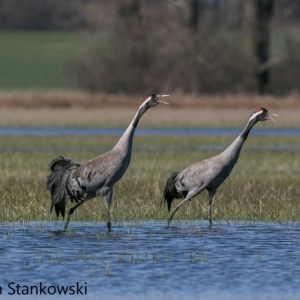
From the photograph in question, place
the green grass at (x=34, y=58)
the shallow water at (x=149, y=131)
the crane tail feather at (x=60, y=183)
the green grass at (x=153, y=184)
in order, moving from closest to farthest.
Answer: the crane tail feather at (x=60, y=183) < the green grass at (x=153, y=184) < the shallow water at (x=149, y=131) < the green grass at (x=34, y=58)

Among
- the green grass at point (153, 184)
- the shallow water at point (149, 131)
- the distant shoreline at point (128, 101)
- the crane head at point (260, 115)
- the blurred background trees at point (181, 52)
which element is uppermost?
the blurred background trees at point (181, 52)

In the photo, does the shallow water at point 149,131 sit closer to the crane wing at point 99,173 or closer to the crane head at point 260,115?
the crane head at point 260,115

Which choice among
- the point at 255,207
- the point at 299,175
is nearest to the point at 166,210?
the point at 255,207

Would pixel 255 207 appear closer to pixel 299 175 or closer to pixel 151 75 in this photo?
pixel 299 175

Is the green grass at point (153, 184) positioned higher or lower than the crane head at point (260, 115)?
lower

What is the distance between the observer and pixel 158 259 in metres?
12.7

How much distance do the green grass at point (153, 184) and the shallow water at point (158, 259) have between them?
695 mm

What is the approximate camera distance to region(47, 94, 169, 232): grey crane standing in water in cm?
1456

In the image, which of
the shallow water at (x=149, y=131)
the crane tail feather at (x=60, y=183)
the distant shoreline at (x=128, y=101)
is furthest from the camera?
the distant shoreline at (x=128, y=101)

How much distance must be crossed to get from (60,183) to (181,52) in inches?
1369

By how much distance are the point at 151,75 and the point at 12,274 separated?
38.9 m

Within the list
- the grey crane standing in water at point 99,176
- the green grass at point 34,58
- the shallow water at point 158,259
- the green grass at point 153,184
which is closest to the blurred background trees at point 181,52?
the green grass at point 34,58

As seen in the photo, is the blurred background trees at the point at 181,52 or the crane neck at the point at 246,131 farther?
the blurred background trees at the point at 181,52

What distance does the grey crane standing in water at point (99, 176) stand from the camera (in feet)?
47.8
